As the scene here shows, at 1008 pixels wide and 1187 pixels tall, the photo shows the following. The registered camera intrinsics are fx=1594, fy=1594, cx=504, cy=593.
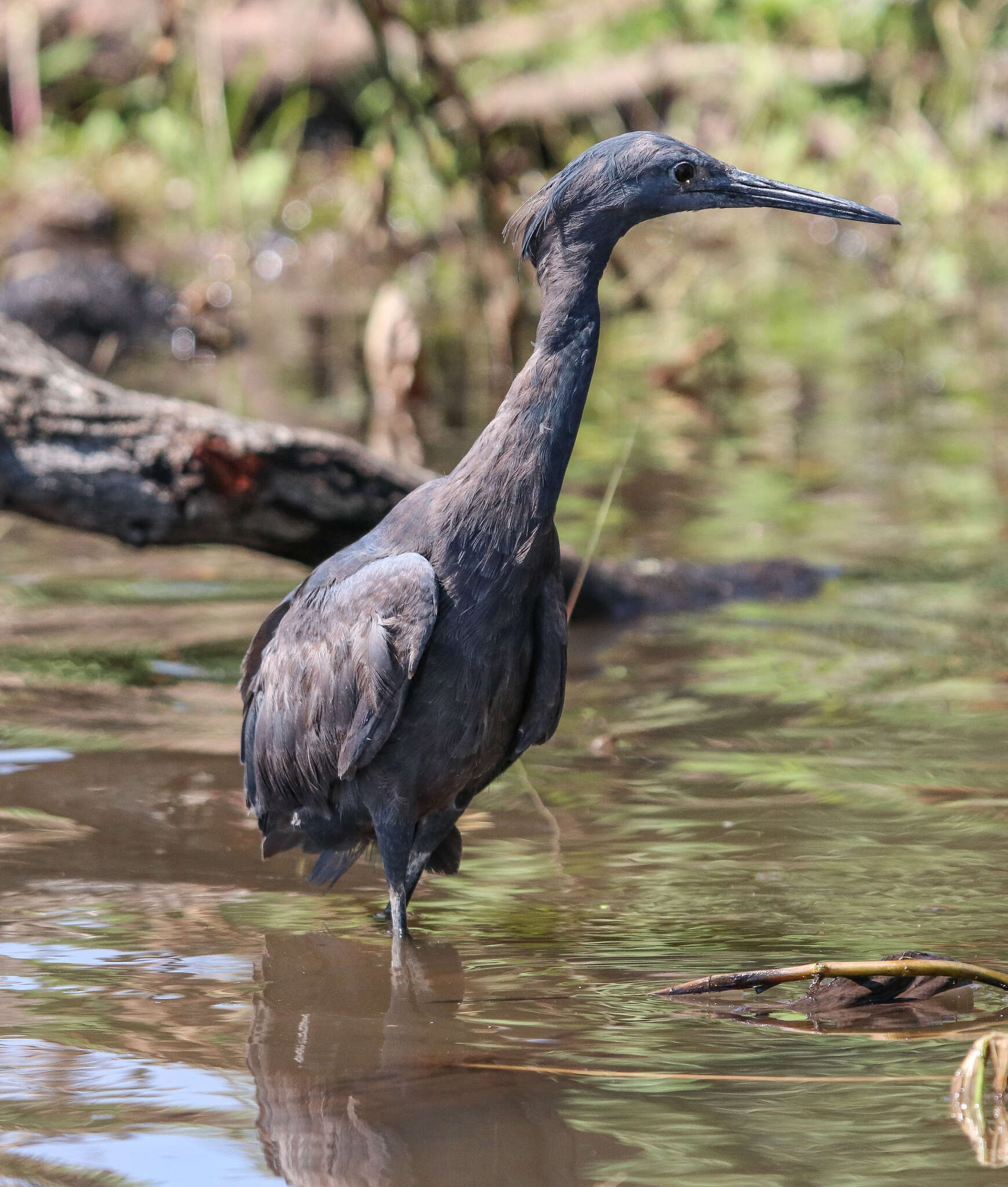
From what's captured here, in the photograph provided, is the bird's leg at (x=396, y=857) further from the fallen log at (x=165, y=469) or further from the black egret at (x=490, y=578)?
the fallen log at (x=165, y=469)

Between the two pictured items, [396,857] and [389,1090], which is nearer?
[389,1090]

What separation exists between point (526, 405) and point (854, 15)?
1194cm

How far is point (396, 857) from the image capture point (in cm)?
362

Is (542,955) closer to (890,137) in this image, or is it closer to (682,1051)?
(682,1051)

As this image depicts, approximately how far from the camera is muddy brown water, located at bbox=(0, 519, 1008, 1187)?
270 centimetres

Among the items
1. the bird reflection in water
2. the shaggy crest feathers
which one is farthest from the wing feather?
the shaggy crest feathers

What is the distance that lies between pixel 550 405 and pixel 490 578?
41 centimetres

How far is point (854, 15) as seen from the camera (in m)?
14.1

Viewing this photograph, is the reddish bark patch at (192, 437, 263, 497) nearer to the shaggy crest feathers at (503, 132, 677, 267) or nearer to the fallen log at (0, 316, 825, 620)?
the fallen log at (0, 316, 825, 620)

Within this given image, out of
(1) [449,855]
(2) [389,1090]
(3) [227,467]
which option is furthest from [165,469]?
(2) [389,1090]

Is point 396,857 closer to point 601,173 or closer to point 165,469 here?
point 601,173

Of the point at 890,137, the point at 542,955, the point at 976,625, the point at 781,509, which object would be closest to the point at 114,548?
the point at 781,509

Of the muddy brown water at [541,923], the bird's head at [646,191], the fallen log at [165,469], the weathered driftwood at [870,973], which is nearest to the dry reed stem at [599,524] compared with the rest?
the muddy brown water at [541,923]

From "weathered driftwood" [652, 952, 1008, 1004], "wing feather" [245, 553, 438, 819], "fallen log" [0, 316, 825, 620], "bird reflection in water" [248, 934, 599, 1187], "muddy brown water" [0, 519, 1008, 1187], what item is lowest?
"bird reflection in water" [248, 934, 599, 1187]
